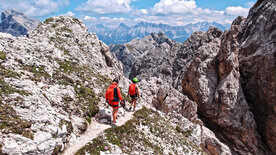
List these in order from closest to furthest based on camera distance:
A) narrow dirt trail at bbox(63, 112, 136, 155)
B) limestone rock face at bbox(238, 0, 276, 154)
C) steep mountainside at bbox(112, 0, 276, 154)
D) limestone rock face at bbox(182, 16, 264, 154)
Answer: narrow dirt trail at bbox(63, 112, 136, 155) → limestone rock face at bbox(238, 0, 276, 154) → steep mountainside at bbox(112, 0, 276, 154) → limestone rock face at bbox(182, 16, 264, 154)

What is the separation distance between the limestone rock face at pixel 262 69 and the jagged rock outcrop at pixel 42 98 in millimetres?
32230

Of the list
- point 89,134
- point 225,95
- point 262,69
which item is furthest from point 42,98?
point 262,69

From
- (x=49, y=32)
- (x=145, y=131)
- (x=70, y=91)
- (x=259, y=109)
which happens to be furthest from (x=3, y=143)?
(x=259, y=109)

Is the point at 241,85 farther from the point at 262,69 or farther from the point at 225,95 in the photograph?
the point at 262,69

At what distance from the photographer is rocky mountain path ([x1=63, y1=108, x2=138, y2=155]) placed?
12.0 meters

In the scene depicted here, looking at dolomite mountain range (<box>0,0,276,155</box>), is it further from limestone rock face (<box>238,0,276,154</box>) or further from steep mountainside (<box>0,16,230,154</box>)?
limestone rock face (<box>238,0,276,154</box>)

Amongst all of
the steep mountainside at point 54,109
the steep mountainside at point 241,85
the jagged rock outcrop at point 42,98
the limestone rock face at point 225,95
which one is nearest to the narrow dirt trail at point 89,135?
the steep mountainside at point 54,109

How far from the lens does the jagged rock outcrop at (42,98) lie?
10148mm

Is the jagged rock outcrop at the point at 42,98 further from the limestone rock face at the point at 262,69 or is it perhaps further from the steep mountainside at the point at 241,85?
the limestone rock face at the point at 262,69

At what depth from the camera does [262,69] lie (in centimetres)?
3569

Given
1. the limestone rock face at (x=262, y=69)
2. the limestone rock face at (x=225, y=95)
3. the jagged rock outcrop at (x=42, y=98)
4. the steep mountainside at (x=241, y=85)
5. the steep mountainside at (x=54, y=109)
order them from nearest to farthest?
the jagged rock outcrop at (x=42, y=98) < the steep mountainside at (x=54, y=109) < the limestone rock face at (x=262, y=69) < the steep mountainside at (x=241, y=85) < the limestone rock face at (x=225, y=95)

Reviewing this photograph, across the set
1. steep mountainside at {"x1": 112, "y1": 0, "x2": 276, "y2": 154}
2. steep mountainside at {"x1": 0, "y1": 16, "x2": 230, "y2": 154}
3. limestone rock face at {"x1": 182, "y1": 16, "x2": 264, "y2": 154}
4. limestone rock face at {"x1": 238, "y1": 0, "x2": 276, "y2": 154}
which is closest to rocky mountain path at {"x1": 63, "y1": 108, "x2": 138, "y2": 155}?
steep mountainside at {"x1": 0, "y1": 16, "x2": 230, "y2": 154}

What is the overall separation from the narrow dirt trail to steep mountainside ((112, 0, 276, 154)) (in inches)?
1125

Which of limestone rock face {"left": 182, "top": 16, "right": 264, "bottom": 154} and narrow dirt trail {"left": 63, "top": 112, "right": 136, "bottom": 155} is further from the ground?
narrow dirt trail {"left": 63, "top": 112, "right": 136, "bottom": 155}
